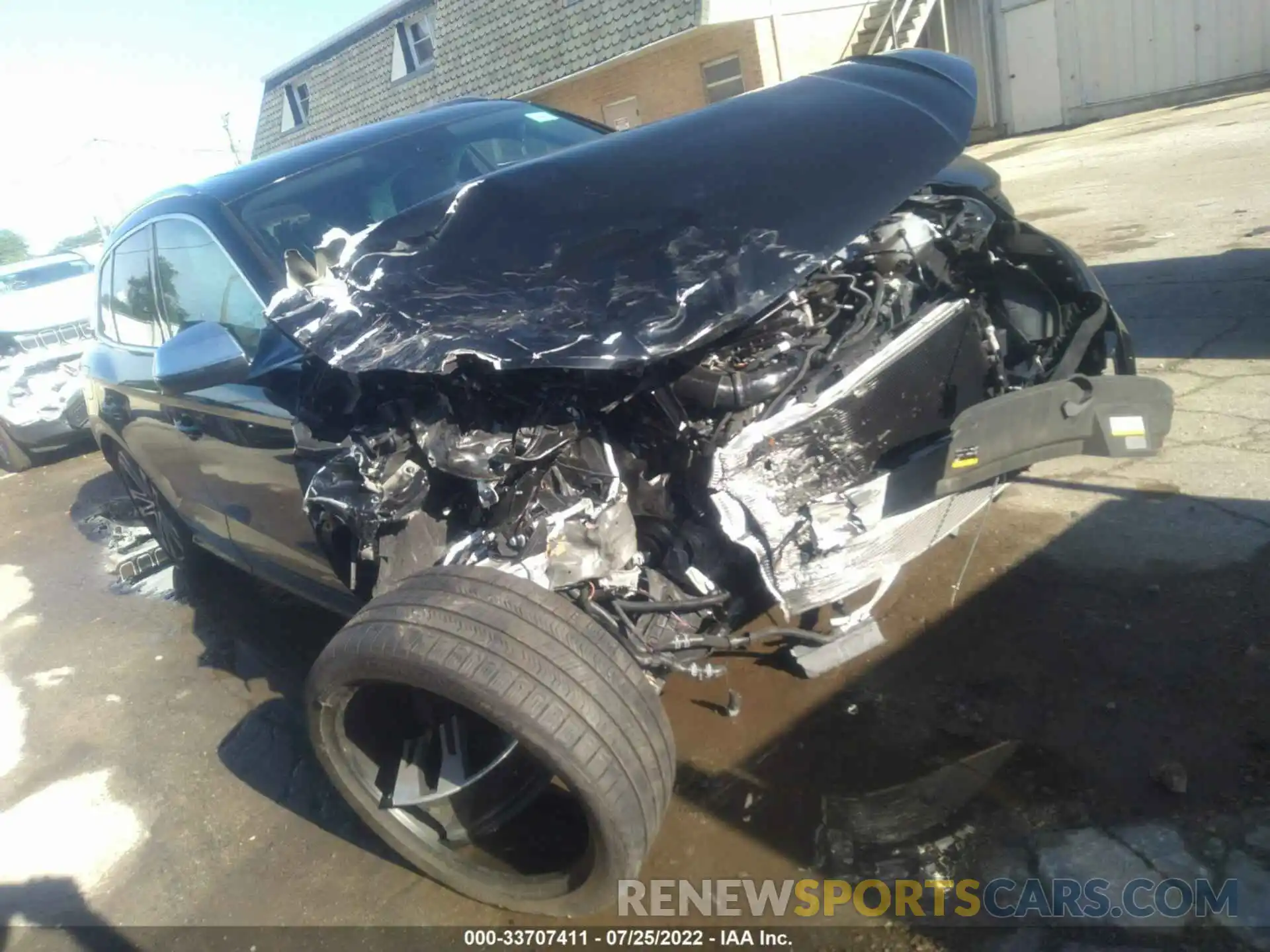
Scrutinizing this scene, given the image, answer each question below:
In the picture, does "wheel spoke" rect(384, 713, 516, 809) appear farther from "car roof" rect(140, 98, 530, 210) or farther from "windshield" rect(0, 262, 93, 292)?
"windshield" rect(0, 262, 93, 292)

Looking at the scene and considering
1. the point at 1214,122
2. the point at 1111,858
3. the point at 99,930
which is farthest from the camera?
the point at 1214,122

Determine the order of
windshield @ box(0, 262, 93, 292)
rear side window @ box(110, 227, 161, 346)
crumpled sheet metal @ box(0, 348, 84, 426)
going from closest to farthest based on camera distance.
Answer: rear side window @ box(110, 227, 161, 346) < crumpled sheet metal @ box(0, 348, 84, 426) < windshield @ box(0, 262, 93, 292)

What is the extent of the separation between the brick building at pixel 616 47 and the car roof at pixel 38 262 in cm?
761

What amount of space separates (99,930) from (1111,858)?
9.66ft

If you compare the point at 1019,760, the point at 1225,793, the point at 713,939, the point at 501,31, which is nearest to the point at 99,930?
the point at 713,939

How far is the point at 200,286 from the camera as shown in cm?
365

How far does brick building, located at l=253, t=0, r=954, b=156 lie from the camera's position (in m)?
15.6

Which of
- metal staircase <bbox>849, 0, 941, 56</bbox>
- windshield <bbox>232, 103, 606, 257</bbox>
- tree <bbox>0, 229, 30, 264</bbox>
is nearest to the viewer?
windshield <bbox>232, 103, 606, 257</bbox>

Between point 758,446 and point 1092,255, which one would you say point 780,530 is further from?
point 1092,255

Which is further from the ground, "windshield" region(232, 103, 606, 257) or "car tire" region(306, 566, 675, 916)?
"windshield" region(232, 103, 606, 257)

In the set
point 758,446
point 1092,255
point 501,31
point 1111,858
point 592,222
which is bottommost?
point 1111,858

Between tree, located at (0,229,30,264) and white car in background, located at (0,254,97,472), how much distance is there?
153 feet

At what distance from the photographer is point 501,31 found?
18.5 m

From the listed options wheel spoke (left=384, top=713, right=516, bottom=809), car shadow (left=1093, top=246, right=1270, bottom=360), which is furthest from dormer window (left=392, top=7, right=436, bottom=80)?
wheel spoke (left=384, top=713, right=516, bottom=809)
